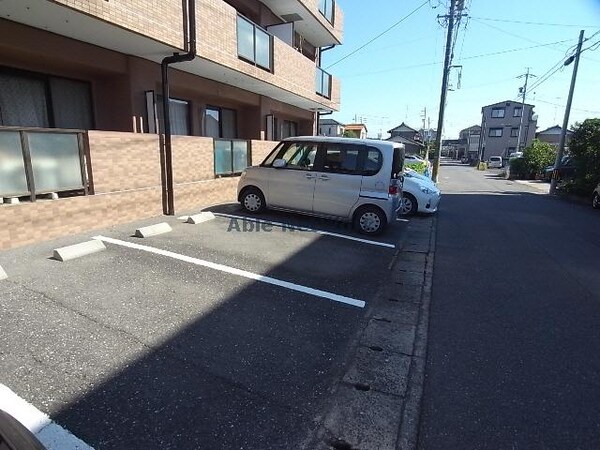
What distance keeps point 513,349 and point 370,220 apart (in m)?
3.88

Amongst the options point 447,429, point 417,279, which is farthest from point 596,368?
point 417,279

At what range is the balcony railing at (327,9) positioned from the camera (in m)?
12.6

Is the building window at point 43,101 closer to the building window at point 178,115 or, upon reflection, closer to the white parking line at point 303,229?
the building window at point 178,115

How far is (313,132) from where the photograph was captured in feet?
55.5

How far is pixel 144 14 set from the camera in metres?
5.53

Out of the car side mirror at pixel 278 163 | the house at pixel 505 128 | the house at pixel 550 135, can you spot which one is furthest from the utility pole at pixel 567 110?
the house at pixel 550 135

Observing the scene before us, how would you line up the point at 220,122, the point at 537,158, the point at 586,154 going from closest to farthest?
the point at 220,122
the point at 586,154
the point at 537,158

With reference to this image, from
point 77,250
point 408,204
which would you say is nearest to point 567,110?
point 408,204

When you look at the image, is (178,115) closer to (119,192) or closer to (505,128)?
(119,192)

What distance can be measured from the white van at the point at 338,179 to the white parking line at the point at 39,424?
18.0 feet

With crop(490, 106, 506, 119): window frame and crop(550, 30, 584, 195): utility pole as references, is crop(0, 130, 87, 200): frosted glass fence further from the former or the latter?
crop(490, 106, 506, 119): window frame

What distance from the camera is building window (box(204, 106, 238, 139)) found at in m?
10.3

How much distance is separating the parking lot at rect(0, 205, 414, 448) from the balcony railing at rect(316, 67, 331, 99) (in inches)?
381

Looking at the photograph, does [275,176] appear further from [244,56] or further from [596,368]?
[596,368]
